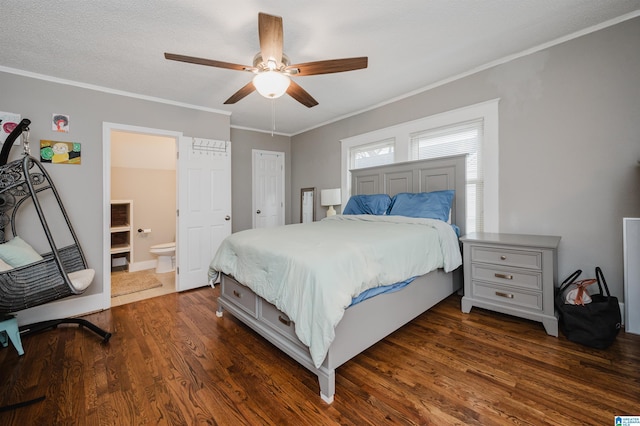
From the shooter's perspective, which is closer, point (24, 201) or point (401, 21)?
point (401, 21)

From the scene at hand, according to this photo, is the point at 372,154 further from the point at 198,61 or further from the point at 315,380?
the point at 315,380

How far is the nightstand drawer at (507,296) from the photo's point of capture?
7.31 feet

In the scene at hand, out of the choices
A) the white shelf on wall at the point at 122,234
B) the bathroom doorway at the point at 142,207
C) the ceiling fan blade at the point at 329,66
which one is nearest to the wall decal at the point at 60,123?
the bathroom doorway at the point at 142,207

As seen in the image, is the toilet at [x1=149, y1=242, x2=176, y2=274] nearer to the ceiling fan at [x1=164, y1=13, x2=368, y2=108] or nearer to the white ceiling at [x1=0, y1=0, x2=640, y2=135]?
the white ceiling at [x1=0, y1=0, x2=640, y2=135]

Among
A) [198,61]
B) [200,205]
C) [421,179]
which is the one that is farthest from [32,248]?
[421,179]

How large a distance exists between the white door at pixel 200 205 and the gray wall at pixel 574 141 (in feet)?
10.9

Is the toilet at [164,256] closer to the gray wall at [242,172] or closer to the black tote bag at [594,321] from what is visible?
the gray wall at [242,172]

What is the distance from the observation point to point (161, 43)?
2.29m

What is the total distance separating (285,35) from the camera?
7.20 feet

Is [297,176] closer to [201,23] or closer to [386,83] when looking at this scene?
[386,83]

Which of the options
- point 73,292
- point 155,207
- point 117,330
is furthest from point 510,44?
point 155,207

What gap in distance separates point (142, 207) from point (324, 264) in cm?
442

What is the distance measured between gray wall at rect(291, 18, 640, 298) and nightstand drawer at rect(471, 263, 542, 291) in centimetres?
54

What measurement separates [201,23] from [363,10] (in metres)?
1.22
